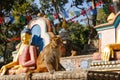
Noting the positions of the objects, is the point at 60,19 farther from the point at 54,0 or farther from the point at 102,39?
the point at 102,39

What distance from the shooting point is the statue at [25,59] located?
260 inches

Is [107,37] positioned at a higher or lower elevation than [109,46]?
higher

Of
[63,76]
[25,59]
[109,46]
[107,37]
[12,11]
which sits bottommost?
[63,76]

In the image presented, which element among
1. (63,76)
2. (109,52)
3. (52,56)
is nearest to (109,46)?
(109,52)

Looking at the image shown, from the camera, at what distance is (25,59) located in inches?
269

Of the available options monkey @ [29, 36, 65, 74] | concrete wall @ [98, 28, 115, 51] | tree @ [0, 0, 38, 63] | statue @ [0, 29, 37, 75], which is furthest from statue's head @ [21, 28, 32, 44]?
tree @ [0, 0, 38, 63]

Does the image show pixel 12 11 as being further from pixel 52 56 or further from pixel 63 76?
pixel 63 76

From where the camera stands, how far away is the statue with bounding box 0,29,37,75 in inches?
260

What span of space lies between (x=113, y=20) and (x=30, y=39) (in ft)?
6.68

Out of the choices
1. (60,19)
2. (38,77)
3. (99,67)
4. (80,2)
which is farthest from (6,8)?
(38,77)

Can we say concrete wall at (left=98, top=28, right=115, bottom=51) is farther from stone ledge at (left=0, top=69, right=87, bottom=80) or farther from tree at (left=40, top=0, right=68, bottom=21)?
tree at (left=40, top=0, right=68, bottom=21)

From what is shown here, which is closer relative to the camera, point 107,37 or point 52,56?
point 52,56

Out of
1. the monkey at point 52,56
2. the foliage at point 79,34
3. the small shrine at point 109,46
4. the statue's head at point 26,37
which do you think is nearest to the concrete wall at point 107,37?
the small shrine at point 109,46

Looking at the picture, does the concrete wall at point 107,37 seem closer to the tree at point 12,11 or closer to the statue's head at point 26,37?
the statue's head at point 26,37
